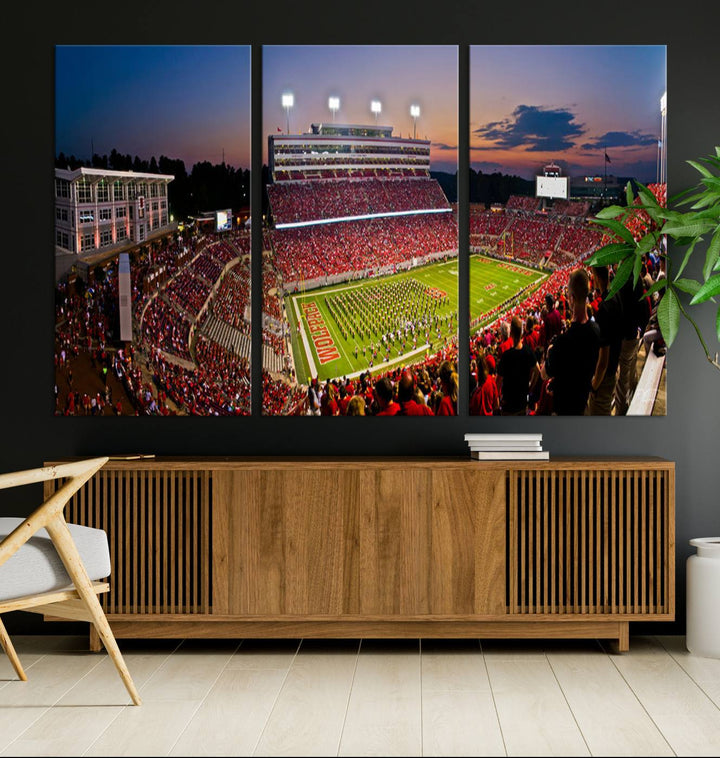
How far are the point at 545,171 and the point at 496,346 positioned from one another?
78 centimetres

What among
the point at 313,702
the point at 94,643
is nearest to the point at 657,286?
the point at 313,702

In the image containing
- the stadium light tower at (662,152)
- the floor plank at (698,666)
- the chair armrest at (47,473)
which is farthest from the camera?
the stadium light tower at (662,152)

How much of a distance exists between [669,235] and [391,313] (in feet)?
4.00

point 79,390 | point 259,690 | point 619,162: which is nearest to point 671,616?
point 259,690

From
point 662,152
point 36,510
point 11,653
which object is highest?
point 662,152

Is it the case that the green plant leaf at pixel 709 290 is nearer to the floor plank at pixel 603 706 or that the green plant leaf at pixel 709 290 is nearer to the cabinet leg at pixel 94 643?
the floor plank at pixel 603 706

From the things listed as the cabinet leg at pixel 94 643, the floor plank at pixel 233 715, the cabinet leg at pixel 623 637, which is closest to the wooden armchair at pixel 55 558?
the floor plank at pixel 233 715

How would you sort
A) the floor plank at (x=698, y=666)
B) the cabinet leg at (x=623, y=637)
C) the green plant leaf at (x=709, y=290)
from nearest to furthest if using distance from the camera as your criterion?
the floor plank at (x=698, y=666)
the green plant leaf at (x=709, y=290)
the cabinet leg at (x=623, y=637)

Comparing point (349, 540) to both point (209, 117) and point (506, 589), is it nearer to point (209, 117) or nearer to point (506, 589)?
point (506, 589)

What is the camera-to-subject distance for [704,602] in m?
Result: 3.74

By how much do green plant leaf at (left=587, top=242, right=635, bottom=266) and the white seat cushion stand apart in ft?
7.33

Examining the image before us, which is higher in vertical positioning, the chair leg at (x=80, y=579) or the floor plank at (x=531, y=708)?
the chair leg at (x=80, y=579)

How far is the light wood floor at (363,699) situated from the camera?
2832 millimetres

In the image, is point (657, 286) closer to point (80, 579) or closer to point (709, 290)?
point (709, 290)
